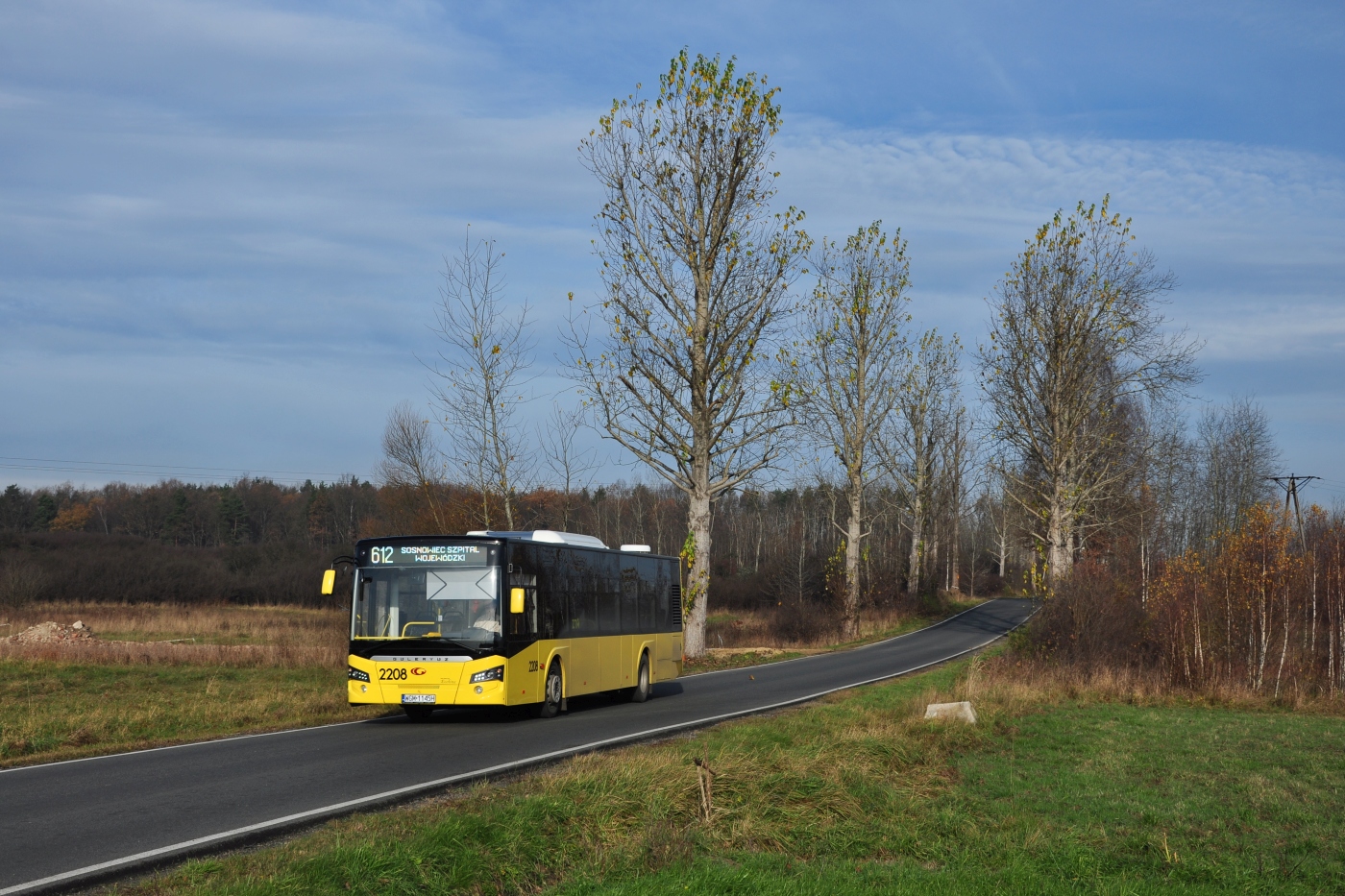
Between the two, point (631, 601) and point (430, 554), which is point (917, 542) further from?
point (430, 554)

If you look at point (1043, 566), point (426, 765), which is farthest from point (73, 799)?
point (1043, 566)

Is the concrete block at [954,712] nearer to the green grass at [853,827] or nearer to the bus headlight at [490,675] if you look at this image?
the green grass at [853,827]

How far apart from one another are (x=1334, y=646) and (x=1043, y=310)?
15664mm

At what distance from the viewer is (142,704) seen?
17.9 meters

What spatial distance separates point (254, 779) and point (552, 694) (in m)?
7.29

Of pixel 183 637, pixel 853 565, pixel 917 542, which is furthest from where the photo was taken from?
pixel 917 542

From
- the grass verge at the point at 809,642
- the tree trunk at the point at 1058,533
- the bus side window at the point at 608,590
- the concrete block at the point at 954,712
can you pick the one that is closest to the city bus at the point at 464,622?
the bus side window at the point at 608,590

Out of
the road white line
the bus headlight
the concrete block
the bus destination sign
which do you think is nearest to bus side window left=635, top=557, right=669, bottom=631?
the bus destination sign

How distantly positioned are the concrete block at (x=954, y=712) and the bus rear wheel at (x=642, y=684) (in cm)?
662

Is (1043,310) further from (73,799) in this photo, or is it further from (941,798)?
(73,799)

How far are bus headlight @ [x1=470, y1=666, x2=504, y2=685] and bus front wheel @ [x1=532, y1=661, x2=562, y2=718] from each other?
171 centimetres

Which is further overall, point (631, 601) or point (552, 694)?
point (631, 601)

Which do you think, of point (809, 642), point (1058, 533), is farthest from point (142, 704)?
point (809, 642)

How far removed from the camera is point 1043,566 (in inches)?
1439
